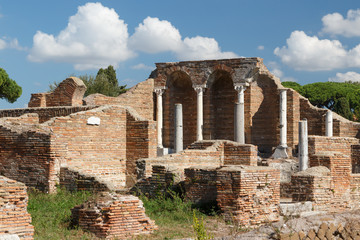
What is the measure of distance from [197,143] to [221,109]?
8476mm

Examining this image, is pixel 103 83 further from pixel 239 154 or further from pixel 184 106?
pixel 239 154

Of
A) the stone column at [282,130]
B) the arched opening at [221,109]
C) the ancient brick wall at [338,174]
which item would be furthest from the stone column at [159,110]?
the ancient brick wall at [338,174]

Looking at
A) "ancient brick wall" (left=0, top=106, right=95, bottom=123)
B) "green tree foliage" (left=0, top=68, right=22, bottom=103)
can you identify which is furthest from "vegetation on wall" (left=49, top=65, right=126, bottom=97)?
"ancient brick wall" (left=0, top=106, right=95, bottom=123)

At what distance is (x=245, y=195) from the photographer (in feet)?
32.7

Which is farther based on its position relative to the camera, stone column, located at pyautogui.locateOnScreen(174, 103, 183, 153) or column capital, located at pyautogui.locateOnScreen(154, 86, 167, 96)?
column capital, located at pyautogui.locateOnScreen(154, 86, 167, 96)

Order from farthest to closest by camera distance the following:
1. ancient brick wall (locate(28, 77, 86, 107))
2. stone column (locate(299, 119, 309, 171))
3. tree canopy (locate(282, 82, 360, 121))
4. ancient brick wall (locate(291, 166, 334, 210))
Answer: tree canopy (locate(282, 82, 360, 121))
ancient brick wall (locate(28, 77, 86, 107))
stone column (locate(299, 119, 309, 171))
ancient brick wall (locate(291, 166, 334, 210))

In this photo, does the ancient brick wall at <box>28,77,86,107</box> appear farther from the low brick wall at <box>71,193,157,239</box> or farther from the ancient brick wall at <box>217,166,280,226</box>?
the low brick wall at <box>71,193,157,239</box>

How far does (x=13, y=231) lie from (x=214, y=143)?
10.3m

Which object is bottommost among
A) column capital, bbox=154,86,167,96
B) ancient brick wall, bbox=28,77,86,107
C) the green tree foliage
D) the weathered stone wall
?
the weathered stone wall

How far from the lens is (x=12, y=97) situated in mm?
38656

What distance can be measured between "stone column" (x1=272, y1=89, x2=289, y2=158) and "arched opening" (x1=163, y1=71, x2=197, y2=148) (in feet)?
13.3

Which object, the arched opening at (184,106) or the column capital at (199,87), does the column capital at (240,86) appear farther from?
the arched opening at (184,106)

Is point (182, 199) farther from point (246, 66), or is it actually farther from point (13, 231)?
point (246, 66)

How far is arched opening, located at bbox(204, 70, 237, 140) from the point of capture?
83.4 feet
